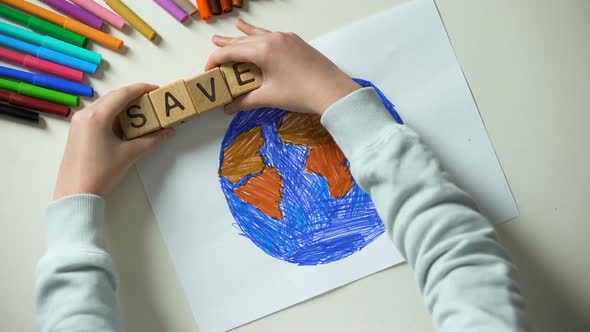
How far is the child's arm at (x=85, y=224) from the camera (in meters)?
0.61

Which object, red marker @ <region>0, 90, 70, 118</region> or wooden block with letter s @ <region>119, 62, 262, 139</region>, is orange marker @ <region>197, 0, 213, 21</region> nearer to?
wooden block with letter s @ <region>119, 62, 262, 139</region>

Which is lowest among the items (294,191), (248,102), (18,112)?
(294,191)

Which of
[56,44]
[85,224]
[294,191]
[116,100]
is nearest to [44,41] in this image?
[56,44]

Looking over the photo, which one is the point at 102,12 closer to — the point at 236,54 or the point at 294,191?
the point at 236,54

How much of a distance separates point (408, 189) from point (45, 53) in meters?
0.49

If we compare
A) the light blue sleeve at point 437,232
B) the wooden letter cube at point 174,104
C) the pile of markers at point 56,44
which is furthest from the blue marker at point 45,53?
the light blue sleeve at point 437,232

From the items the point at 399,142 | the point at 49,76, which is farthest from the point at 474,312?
the point at 49,76

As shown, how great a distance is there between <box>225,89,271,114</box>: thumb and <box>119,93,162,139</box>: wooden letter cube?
0.31ft

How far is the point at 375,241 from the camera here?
2.23 feet

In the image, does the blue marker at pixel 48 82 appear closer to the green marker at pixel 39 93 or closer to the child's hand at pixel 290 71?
the green marker at pixel 39 93

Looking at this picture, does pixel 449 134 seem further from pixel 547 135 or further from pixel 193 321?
pixel 193 321

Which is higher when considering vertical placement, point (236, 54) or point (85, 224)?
point (236, 54)

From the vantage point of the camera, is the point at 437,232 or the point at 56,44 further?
the point at 56,44

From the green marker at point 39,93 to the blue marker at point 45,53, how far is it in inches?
1.6
